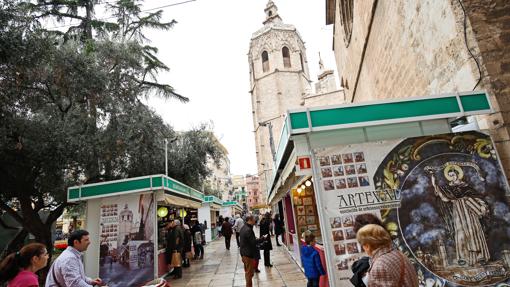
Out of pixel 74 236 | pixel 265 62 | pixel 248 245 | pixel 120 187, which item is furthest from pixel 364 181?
pixel 265 62

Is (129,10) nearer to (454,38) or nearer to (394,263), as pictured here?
(454,38)

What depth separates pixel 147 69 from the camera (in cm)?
1583

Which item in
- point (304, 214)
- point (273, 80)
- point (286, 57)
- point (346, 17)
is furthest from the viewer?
point (286, 57)

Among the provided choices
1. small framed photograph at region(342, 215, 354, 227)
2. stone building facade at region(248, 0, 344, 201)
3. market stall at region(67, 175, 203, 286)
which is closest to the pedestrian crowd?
small framed photograph at region(342, 215, 354, 227)

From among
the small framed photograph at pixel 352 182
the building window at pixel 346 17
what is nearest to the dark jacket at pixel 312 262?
the small framed photograph at pixel 352 182

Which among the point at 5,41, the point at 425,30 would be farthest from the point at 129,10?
the point at 425,30

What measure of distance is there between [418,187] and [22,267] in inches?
193

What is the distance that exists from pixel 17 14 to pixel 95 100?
331 cm

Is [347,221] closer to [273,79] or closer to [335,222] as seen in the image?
[335,222]

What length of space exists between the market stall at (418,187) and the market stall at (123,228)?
526 cm

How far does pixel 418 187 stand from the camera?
163 inches

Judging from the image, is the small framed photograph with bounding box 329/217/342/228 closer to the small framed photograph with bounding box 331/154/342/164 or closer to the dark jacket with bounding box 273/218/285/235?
the small framed photograph with bounding box 331/154/342/164

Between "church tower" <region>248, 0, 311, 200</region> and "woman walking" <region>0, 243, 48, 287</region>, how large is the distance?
38.5 metres

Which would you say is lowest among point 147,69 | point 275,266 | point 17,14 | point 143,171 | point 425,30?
point 275,266
